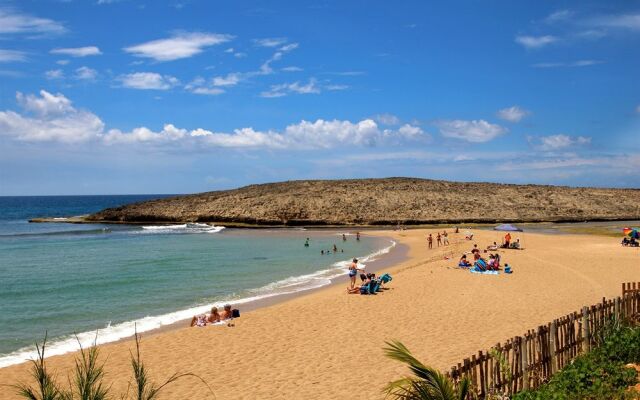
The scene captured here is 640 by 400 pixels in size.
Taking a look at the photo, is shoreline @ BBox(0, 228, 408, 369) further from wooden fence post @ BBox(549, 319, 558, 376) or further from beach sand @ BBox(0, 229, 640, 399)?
wooden fence post @ BBox(549, 319, 558, 376)

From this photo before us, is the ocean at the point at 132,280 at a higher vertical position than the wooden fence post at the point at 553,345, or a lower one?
lower

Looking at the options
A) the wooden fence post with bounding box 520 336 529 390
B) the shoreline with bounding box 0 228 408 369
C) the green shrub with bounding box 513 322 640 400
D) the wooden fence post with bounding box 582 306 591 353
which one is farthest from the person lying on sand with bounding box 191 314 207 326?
the wooden fence post with bounding box 582 306 591 353

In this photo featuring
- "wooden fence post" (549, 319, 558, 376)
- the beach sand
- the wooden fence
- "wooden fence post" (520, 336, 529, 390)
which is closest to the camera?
the wooden fence

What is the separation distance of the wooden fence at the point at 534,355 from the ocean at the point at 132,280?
6019 millimetres

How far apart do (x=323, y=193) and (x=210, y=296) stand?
65125 millimetres

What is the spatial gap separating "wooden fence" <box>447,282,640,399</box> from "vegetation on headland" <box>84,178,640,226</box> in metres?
62.9

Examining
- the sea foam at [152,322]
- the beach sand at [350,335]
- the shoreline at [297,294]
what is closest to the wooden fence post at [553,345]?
the beach sand at [350,335]

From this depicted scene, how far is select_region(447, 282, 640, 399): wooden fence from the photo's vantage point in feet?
27.7

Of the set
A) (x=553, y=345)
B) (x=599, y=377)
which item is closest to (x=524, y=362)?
(x=553, y=345)

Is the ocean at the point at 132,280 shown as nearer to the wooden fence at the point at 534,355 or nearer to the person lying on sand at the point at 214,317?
the person lying on sand at the point at 214,317

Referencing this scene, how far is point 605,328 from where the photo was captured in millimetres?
11008

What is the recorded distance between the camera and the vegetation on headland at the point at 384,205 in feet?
252

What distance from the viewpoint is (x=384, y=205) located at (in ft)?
267

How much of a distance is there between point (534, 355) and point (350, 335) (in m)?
6.53
